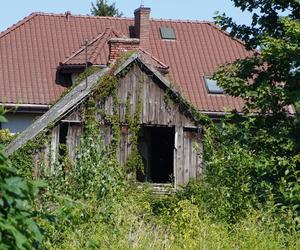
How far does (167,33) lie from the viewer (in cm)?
4606

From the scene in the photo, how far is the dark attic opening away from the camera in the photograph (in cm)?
3059

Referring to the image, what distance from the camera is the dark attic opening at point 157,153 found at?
30.6 meters

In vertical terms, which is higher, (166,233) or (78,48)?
(78,48)

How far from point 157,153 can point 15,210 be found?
83.0 feet

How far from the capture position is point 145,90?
28.5 metres

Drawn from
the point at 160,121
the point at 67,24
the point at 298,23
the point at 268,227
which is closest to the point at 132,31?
the point at 67,24

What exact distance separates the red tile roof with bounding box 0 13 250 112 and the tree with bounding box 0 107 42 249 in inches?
1354

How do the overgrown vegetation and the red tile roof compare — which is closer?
the overgrown vegetation

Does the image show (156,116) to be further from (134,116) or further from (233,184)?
(233,184)

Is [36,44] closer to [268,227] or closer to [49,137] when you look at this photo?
[49,137]

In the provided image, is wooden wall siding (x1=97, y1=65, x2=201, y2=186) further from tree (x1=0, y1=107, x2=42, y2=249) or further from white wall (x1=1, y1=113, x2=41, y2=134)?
tree (x1=0, y1=107, x2=42, y2=249)

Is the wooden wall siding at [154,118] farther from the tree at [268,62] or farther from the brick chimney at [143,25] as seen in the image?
the brick chimney at [143,25]

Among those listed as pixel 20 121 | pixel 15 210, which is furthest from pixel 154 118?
pixel 15 210

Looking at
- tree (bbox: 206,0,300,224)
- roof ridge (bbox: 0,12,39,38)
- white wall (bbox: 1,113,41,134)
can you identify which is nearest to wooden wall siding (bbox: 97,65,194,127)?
tree (bbox: 206,0,300,224)
